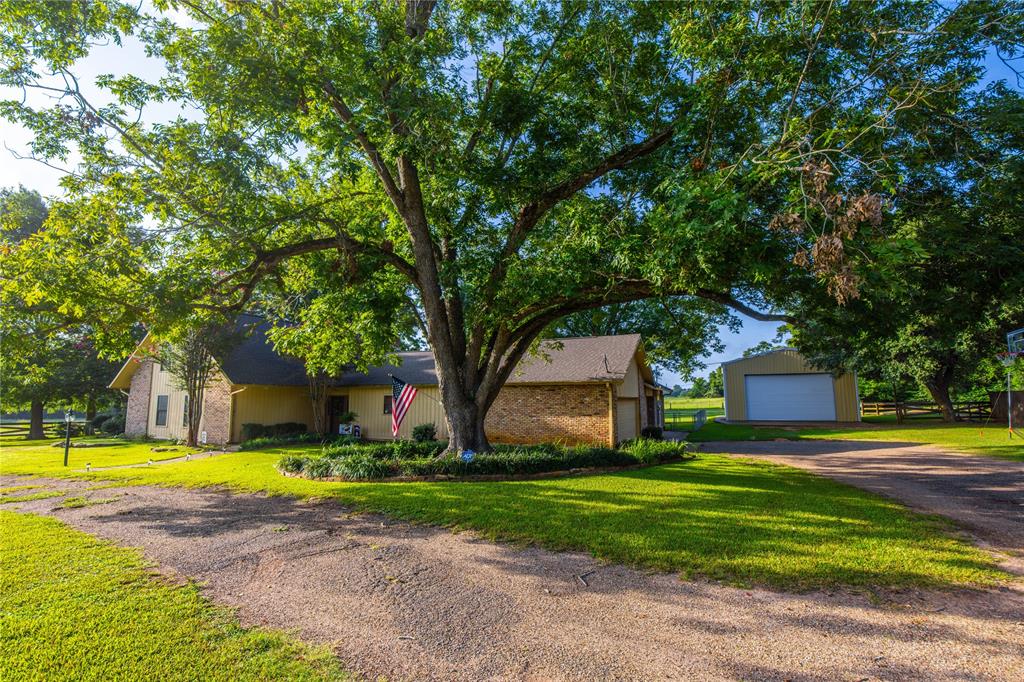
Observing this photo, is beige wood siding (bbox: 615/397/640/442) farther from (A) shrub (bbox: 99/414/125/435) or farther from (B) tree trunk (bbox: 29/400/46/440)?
(B) tree trunk (bbox: 29/400/46/440)

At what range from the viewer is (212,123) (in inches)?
380

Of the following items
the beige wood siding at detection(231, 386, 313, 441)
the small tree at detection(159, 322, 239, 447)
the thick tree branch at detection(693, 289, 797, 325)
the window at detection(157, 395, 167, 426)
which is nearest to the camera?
the thick tree branch at detection(693, 289, 797, 325)

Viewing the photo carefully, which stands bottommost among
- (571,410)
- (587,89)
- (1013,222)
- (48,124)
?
(571,410)

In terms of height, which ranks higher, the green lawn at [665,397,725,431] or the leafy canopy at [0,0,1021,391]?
the leafy canopy at [0,0,1021,391]

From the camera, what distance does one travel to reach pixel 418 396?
2211 cm

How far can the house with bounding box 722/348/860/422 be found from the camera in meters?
30.3

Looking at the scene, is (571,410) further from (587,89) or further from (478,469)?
(587,89)

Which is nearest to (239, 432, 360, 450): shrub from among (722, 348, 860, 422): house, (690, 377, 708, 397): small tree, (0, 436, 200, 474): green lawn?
(0, 436, 200, 474): green lawn

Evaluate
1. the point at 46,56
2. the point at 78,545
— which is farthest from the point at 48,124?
the point at 78,545

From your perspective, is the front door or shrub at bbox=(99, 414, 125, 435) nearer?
the front door

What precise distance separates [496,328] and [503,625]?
30.6 feet

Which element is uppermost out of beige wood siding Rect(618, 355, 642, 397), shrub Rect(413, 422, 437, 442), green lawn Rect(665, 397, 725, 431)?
beige wood siding Rect(618, 355, 642, 397)

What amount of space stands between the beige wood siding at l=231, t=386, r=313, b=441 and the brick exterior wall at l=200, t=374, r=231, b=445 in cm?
37

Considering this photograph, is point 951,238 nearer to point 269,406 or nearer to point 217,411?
point 269,406
